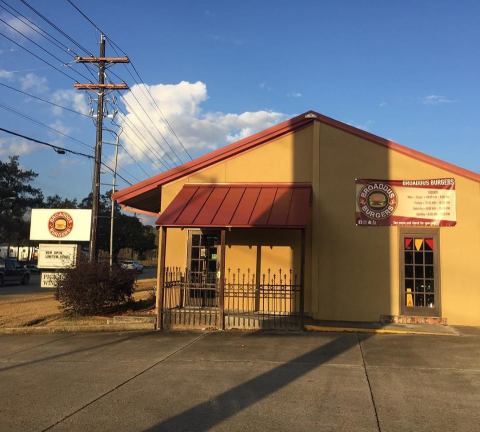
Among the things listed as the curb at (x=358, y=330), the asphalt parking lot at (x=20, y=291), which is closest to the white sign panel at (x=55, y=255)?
the asphalt parking lot at (x=20, y=291)

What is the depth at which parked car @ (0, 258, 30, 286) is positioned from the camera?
105ft

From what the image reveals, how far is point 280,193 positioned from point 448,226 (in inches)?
156

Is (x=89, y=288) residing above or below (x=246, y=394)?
above

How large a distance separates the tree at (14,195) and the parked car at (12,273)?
21.8 m

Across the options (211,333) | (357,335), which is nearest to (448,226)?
(357,335)

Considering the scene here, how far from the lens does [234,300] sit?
511 inches

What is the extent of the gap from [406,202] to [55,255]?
13.9m

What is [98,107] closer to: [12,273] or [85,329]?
[85,329]

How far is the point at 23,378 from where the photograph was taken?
25.3 ft

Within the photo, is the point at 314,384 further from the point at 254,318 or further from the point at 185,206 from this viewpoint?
the point at 185,206

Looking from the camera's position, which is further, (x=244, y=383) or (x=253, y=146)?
(x=253, y=146)

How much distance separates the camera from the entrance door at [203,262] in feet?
43.0

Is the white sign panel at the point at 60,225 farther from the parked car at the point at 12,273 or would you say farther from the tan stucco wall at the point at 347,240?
the parked car at the point at 12,273

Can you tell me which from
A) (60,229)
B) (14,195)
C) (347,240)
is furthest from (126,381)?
(14,195)
